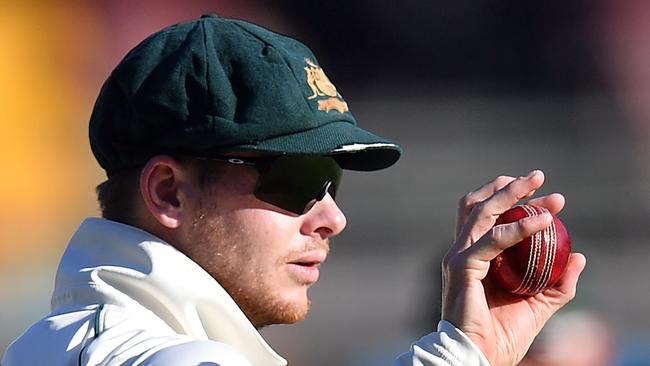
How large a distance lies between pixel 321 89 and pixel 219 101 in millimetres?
186

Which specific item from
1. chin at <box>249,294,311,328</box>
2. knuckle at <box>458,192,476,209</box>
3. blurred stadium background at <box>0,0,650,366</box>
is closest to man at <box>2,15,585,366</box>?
chin at <box>249,294,311,328</box>

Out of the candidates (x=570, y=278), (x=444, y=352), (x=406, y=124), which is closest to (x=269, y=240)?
(x=444, y=352)

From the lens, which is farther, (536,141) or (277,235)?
(536,141)

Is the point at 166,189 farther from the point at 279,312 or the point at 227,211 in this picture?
the point at 279,312

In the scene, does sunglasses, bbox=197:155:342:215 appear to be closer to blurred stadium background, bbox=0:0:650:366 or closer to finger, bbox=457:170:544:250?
finger, bbox=457:170:544:250

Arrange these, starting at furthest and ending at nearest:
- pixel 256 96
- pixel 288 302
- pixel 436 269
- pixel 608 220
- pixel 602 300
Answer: pixel 608 220, pixel 602 300, pixel 436 269, pixel 288 302, pixel 256 96

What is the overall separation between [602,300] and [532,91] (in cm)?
109

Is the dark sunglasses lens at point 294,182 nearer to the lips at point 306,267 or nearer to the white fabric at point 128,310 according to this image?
the lips at point 306,267

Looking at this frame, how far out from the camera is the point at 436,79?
5613mm

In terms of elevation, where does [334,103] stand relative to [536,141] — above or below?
above

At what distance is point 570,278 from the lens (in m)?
2.18

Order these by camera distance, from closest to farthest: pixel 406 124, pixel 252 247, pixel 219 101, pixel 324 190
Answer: pixel 219 101 → pixel 252 247 → pixel 324 190 → pixel 406 124

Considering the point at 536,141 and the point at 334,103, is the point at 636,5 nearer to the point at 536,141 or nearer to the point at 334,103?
the point at 536,141

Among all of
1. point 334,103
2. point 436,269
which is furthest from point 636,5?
point 334,103
